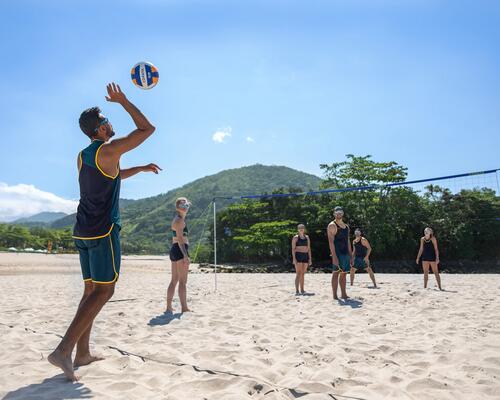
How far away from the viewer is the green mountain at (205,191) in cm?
7906

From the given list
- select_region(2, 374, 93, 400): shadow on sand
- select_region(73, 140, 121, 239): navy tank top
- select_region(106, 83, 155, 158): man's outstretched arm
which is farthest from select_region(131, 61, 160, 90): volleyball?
select_region(2, 374, 93, 400): shadow on sand

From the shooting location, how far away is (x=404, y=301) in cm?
596

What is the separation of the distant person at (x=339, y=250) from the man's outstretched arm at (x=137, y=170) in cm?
383

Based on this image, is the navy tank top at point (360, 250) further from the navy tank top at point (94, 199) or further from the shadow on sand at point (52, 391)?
the shadow on sand at point (52, 391)

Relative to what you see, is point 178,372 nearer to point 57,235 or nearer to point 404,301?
point 404,301

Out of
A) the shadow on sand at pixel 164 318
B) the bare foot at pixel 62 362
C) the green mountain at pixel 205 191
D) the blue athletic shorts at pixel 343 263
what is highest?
the green mountain at pixel 205 191

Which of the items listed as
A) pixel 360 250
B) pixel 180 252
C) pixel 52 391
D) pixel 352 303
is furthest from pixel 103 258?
pixel 360 250

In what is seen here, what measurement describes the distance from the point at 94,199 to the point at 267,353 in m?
1.78

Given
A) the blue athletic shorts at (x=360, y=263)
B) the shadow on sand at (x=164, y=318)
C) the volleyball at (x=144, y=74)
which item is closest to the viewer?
the volleyball at (x=144, y=74)

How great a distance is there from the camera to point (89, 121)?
2.72 metres

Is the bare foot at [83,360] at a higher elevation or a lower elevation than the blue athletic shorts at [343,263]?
lower

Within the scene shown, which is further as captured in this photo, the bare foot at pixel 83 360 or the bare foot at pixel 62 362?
the bare foot at pixel 83 360

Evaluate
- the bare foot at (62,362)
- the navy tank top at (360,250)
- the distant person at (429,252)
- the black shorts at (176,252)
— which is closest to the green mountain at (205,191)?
the navy tank top at (360,250)

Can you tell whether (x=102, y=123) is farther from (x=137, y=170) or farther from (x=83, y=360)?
(x=83, y=360)
